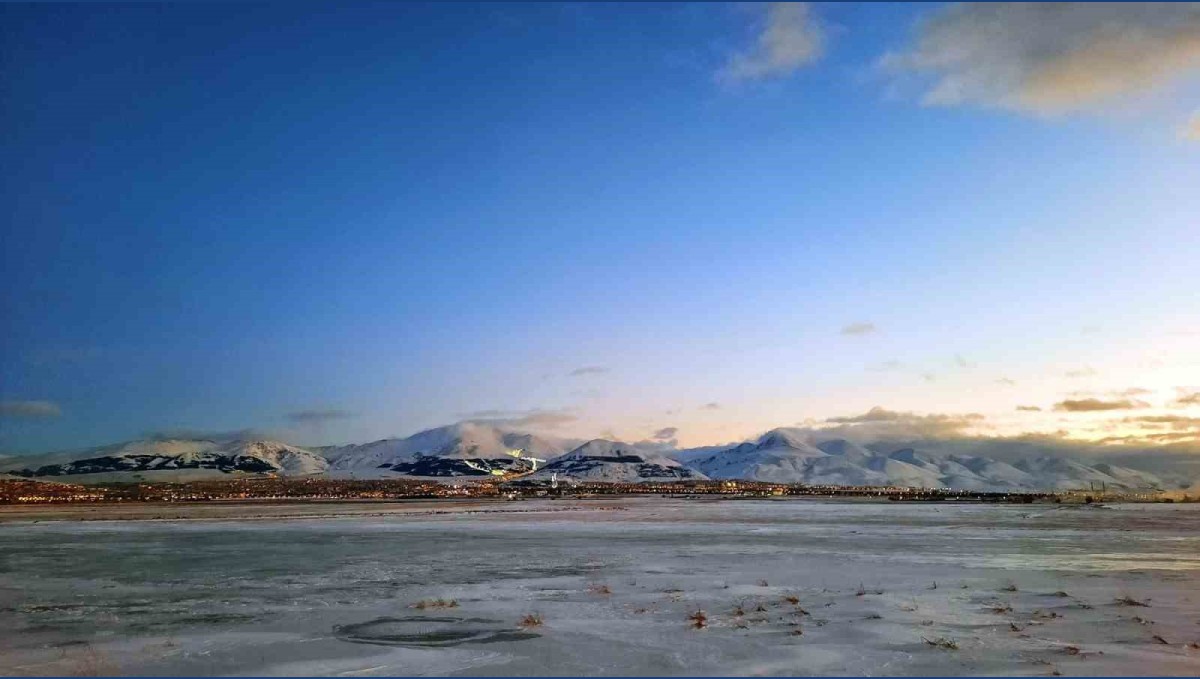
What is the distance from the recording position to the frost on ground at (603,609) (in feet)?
37.9

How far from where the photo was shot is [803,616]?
15.0 m

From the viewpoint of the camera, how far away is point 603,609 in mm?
15922

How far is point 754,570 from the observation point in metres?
22.6

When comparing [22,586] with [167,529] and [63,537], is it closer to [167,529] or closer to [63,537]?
[63,537]

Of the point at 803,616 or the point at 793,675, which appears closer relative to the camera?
the point at 793,675

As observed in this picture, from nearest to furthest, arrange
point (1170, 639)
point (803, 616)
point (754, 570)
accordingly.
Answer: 1. point (1170, 639)
2. point (803, 616)
3. point (754, 570)

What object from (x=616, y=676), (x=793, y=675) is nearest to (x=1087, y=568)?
(x=793, y=675)

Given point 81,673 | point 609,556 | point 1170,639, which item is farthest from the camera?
point 609,556

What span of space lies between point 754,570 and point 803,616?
7.75m

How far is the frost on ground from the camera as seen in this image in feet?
37.9

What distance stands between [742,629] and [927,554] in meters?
17.1

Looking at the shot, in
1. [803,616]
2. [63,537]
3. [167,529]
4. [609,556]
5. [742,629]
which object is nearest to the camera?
[742,629]

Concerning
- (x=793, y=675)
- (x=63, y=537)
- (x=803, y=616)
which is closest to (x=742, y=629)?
(x=803, y=616)

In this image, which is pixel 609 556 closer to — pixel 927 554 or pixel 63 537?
pixel 927 554
